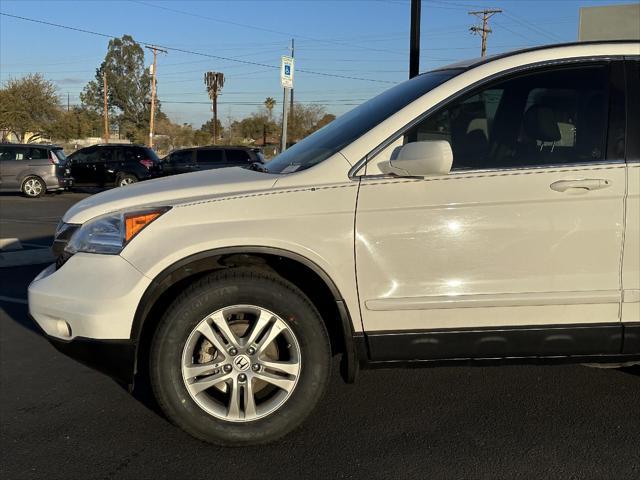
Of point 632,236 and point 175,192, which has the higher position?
point 175,192

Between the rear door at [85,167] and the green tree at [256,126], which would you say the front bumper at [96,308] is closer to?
the rear door at [85,167]

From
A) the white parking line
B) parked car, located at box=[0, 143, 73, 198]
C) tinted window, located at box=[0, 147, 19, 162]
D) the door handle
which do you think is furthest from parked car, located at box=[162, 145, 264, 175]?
the door handle

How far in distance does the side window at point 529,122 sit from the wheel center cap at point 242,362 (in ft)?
4.51

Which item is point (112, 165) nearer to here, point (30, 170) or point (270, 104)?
point (30, 170)

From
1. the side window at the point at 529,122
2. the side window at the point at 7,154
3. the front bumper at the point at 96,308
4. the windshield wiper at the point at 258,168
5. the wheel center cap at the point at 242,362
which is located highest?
the side window at the point at 7,154

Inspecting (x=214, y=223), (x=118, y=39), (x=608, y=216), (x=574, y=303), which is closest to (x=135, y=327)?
(x=214, y=223)

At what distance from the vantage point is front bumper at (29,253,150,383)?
2822 mm

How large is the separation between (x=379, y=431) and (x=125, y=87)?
8808cm

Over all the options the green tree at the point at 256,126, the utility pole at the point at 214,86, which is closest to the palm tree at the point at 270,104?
the green tree at the point at 256,126

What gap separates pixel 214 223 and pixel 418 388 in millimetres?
1819

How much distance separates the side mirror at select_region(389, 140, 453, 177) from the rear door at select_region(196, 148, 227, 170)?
668 inches

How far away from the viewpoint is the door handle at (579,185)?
9.50 feet

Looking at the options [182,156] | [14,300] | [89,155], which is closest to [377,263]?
[14,300]

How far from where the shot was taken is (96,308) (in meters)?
2.83
